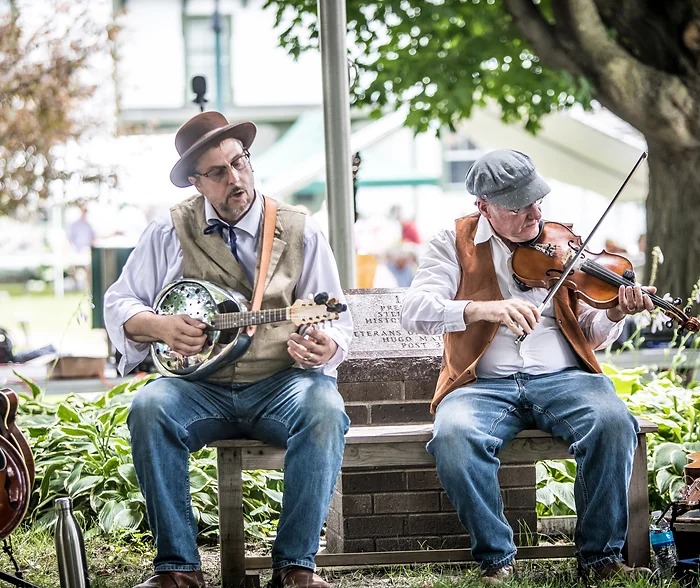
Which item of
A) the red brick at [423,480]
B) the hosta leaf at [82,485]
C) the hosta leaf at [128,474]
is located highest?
the red brick at [423,480]

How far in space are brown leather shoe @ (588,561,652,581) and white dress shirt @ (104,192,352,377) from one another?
1.08 m

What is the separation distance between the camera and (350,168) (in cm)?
542

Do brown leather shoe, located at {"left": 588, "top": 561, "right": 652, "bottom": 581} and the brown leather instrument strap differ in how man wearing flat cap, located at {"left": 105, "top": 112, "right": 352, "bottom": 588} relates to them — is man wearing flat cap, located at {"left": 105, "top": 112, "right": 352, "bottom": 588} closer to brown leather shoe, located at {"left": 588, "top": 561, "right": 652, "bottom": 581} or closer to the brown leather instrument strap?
the brown leather instrument strap

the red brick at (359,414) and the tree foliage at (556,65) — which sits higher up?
the tree foliage at (556,65)

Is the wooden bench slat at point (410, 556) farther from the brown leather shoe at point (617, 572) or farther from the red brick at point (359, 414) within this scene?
the red brick at point (359, 414)

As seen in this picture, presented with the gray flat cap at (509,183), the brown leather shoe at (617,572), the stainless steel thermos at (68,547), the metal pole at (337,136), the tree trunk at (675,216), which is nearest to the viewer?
the stainless steel thermos at (68,547)

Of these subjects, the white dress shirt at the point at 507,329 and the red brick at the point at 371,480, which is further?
the red brick at the point at 371,480

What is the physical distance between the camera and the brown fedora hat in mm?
4109

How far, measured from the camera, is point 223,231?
13.6 feet

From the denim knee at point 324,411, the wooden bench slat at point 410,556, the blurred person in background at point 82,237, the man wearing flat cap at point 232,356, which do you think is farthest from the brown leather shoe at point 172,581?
the blurred person in background at point 82,237

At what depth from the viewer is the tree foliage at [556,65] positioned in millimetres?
8344

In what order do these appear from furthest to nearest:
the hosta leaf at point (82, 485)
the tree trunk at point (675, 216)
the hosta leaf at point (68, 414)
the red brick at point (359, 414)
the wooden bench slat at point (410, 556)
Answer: the tree trunk at point (675, 216)
the hosta leaf at point (68, 414)
the hosta leaf at point (82, 485)
the red brick at point (359, 414)
the wooden bench slat at point (410, 556)

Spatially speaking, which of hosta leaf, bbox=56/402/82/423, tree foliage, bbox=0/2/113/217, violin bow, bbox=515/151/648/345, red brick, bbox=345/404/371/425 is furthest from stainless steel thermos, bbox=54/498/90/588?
tree foliage, bbox=0/2/113/217

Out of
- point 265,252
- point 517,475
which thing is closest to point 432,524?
point 517,475
